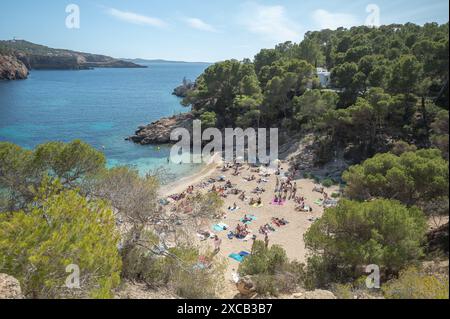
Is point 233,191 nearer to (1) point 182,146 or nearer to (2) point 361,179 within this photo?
(2) point 361,179

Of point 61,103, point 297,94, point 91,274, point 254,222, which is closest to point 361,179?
point 254,222

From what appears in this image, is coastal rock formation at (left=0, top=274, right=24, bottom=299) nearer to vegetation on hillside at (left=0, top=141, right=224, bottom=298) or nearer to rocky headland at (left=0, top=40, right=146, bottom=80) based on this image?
vegetation on hillside at (left=0, top=141, right=224, bottom=298)

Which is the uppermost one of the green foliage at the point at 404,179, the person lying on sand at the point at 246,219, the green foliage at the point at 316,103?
the green foliage at the point at 316,103

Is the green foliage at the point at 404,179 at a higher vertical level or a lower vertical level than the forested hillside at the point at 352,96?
lower

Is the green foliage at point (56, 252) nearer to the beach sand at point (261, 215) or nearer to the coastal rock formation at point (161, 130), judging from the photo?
the beach sand at point (261, 215)

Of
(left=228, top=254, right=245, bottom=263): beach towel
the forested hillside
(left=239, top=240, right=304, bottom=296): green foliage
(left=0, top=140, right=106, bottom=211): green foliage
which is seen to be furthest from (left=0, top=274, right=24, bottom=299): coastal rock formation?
the forested hillside

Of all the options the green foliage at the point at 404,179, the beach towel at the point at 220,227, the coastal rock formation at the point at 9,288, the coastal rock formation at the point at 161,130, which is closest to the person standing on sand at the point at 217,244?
the beach towel at the point at 220,227

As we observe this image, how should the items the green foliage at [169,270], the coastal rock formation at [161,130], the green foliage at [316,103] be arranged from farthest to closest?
the coastal rock formation at [161,130]
the green foliage at [316,103]
the green foliage at [169,270]
